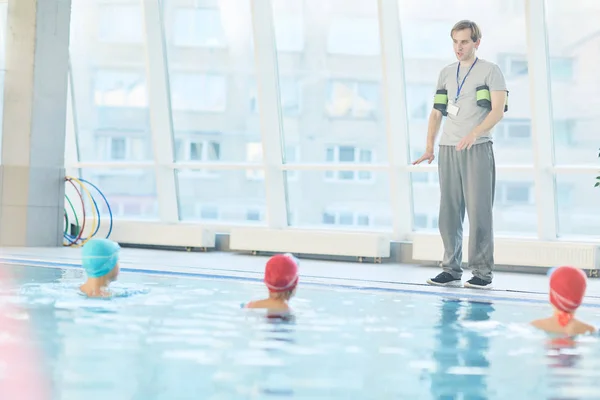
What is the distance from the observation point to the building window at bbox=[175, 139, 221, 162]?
1009 cm

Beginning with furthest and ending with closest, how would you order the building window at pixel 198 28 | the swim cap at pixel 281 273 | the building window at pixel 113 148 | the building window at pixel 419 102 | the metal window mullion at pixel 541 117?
the building window at pixel 113 148
the building window at pixel 198 28
the building window at pixel 419 102
the metal window mullion at pixel 541 117
the swim cap at pixel 281 273

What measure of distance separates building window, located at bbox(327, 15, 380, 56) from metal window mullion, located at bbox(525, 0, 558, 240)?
1818mm

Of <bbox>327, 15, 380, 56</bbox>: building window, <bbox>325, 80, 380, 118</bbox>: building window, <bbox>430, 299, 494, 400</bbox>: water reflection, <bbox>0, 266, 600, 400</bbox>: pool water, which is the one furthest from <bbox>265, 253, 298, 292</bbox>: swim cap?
<bbox>327, 15, 380, 56</bbox>: building window

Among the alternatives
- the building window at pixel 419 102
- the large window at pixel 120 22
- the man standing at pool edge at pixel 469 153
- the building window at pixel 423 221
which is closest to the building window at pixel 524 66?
the building window at pixel 419 102

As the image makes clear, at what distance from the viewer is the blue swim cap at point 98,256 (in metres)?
4.45

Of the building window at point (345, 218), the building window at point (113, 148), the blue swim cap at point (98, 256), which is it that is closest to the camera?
the blue swim cap at point (98, 256)

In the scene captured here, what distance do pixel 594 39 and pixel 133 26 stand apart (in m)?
5.45

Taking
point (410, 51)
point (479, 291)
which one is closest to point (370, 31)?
point (410, 51)

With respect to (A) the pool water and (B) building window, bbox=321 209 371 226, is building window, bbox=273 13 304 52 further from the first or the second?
(A) the pool water

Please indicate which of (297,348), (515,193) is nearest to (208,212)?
(515,193)

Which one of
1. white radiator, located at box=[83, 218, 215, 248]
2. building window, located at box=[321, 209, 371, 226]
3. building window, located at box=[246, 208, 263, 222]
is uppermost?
building window, located at box=[246, 208, 263, 222]

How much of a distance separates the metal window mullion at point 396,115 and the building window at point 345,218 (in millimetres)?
513

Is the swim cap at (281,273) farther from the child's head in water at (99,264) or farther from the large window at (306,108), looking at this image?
the large window at (306,108)

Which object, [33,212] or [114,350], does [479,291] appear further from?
[33,212]
